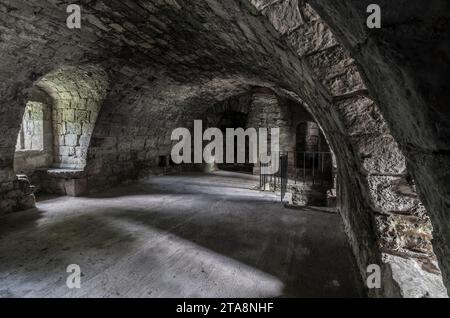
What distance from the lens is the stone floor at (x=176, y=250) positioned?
2.06 m

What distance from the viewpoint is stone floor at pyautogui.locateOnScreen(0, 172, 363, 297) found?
206 cm

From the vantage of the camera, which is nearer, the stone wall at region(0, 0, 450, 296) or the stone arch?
the stone wall at region(0, 0, 450, 296)

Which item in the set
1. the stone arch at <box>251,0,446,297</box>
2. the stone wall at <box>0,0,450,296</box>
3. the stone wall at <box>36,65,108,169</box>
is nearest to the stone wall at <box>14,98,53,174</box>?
the stone wall at <box>36,65,108,169</box>

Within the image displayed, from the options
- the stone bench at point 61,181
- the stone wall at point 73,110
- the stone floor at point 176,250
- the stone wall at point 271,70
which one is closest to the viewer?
the stone wall at point 271,70

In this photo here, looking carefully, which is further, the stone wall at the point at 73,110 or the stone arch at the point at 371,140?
the stone wall at the point at 73,110

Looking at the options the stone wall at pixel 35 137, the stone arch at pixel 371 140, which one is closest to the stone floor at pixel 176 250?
the stone arch at pixel 371 140

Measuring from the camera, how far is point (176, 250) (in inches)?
107

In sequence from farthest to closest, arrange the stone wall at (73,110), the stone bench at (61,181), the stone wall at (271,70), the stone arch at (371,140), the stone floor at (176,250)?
the stone bench at (61,181) < the stone wall at (73,110) < the stone floor at (176,250) < the stone arch at (371,140) < the stone wall at (271,70)

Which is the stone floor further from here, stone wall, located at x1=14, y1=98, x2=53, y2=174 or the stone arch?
stone wall, located at x1=14, y1=98, x2=53, y2=174

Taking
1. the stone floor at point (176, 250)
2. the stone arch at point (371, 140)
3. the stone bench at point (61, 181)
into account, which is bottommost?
the stone floor at point (176, 250)

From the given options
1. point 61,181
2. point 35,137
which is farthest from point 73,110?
point 61,181

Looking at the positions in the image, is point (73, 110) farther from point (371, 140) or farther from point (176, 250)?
A: point (371, 140)

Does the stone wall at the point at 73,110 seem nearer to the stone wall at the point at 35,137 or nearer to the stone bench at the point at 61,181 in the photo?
the stone wall at the point at 35,137

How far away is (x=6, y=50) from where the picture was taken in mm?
2979
